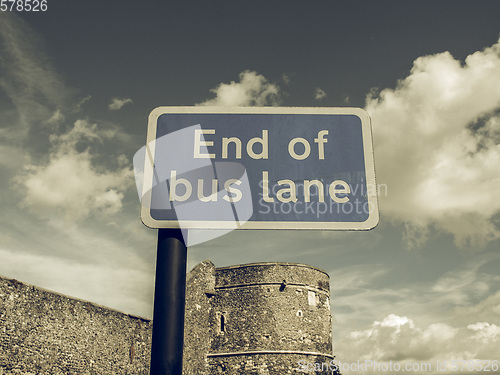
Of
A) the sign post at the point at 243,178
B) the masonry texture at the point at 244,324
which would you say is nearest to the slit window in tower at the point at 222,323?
the masonry texture at the point at 244,324

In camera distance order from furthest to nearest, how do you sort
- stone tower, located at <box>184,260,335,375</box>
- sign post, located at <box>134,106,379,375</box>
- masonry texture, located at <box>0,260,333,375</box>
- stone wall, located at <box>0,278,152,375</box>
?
stone tower, located at <box>184,260,335,375</box> < masonry texture, located at <box>0,260,333,375</box> < stone wall, located at <box>0,278,152,375</box> < sign post, located at <box>134,106,379,375</box>

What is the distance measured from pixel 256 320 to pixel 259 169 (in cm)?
1983

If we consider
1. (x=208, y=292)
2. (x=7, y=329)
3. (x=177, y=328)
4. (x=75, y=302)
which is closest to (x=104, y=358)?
(x=75, y=302)

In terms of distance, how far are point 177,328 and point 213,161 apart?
59cm

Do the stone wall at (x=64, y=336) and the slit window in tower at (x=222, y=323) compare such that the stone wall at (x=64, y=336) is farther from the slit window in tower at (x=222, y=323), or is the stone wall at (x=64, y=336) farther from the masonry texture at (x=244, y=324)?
the slit window in tower at (x=222, y=323)

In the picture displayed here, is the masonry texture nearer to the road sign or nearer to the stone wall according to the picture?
the stone wall

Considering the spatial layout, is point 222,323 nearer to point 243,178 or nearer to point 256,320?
point 256,320

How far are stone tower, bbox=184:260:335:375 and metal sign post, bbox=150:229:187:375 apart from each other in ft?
60.2

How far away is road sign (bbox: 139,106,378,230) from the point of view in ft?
5.64

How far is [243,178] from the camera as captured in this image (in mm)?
1780

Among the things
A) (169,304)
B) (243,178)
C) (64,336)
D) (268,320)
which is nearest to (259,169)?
(243,178)

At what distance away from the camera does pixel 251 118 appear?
189 cm

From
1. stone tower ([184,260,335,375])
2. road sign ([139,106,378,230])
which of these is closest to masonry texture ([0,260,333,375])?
stone tower ([184,260,335,375])

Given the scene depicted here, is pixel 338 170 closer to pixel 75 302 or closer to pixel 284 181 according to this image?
pixel 284 181
